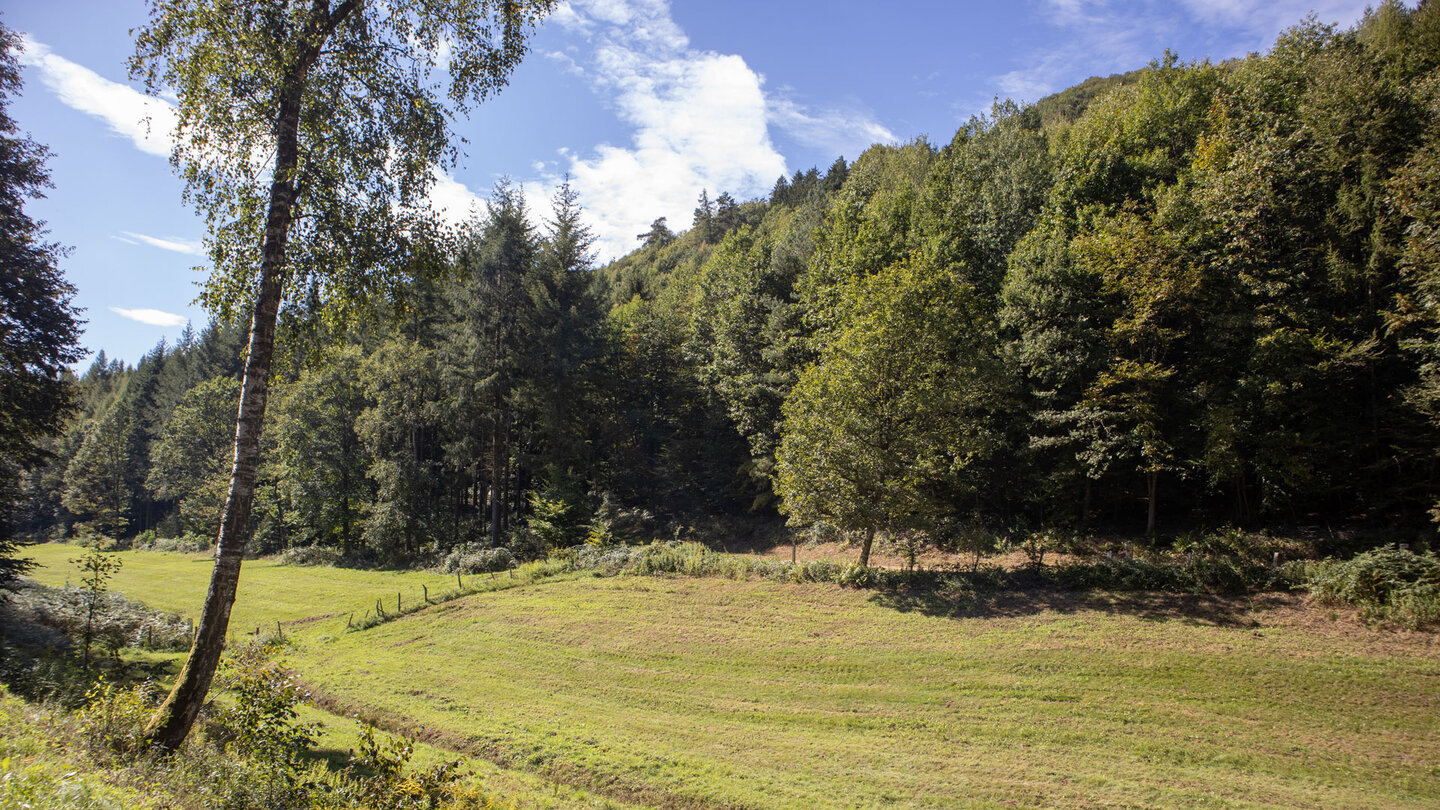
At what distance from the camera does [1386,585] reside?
15.4 metres

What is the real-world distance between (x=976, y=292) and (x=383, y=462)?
37022mm

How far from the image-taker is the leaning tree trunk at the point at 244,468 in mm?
8148

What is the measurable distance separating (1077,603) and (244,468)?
841 inches

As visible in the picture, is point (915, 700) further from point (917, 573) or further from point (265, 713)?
point (265, 713)

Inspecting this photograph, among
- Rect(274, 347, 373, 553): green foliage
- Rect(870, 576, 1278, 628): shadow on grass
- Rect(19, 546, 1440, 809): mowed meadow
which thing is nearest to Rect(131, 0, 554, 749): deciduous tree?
Rect(19, 546, 1440, 809): mowed meadow

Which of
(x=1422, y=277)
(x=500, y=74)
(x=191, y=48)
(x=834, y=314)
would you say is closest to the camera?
(x=191, y=48)

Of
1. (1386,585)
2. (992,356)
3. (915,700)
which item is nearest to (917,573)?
(915,700)

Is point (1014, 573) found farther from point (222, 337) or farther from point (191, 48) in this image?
point (222, 337)

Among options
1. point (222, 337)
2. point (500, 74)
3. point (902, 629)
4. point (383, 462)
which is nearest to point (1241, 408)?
point (902, 629)

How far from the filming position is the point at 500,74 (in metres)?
10.3

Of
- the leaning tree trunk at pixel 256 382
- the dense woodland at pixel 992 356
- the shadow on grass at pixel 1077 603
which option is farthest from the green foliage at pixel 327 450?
the shadow on grass at pixel 1077 603

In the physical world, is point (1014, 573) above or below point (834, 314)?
below

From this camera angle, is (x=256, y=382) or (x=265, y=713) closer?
(x=265, y=713)

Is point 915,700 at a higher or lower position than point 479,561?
higher
